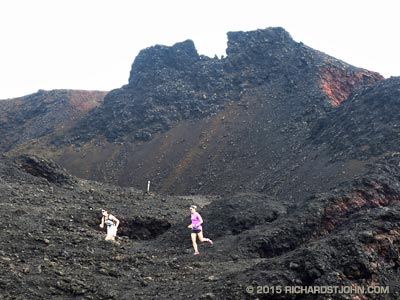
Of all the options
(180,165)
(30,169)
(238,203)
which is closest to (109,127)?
(180,165)

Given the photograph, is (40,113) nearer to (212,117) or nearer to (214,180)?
(212,117)

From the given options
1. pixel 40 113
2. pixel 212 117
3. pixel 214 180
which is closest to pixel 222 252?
pixel 214 180

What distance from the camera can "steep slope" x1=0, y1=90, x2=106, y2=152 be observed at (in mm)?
64550

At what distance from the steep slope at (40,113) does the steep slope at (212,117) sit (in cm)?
786

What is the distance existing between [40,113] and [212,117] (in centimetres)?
3200

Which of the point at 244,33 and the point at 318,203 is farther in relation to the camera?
the point at 244,33

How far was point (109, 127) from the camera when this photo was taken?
5622 centimetres

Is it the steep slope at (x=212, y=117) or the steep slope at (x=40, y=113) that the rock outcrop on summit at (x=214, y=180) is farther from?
the steep slope at (x=40, y=113)

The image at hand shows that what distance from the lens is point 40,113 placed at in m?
70.3

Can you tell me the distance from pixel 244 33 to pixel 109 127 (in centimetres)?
2353

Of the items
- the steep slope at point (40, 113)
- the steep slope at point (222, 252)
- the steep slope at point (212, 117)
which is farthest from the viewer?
the steep slope at point (40, 113)

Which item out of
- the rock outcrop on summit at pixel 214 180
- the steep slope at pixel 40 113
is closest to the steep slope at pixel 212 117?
the rock outcrop on summit at pixel 214 180

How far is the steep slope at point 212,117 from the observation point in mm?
42625

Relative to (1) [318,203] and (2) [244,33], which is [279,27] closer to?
(2) [244,33]
